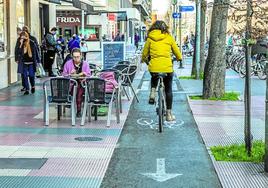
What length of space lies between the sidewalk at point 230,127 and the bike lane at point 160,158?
155 millimetres

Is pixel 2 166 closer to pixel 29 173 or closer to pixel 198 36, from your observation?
pixel 29 173

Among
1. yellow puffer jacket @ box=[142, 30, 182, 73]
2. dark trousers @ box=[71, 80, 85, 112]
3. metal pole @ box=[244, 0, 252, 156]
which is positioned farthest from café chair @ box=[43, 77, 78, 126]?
metal pole @ box=[244, 0, 252, 156]

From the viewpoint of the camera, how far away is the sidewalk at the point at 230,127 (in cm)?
638

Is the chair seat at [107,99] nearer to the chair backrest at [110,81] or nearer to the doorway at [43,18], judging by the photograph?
the chair backrest at [110,81]

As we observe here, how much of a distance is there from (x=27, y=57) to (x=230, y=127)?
6874mm

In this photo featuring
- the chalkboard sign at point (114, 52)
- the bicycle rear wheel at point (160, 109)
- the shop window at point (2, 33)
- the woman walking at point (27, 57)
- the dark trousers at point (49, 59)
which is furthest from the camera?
the dark trousers at point (49, 59)

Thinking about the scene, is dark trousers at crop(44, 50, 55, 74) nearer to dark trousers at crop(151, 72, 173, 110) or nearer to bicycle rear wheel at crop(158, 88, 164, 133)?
dark trousers at crop(151, 72, 173, 110)

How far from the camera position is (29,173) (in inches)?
257

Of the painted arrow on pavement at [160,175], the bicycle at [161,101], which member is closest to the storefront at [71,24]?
the bicycle at [161,101]

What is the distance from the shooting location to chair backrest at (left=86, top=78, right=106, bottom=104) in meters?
9.94

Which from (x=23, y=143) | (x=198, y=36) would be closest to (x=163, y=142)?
(x=23, y=143)

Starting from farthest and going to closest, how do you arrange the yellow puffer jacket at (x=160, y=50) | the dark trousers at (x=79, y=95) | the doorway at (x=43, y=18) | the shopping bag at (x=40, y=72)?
1. the doorway at (x=43, y=18)
2. the shopping bag at (x=40, y=72)
3. the dark trousers at (x=79, y=95)
4. the yellow puffer jacket at (x=160, y=50)

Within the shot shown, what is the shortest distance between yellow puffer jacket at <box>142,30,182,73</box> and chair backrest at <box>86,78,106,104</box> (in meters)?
0.94

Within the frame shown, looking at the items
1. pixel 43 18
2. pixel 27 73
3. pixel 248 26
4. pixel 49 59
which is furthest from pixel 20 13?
pixel 248 26
